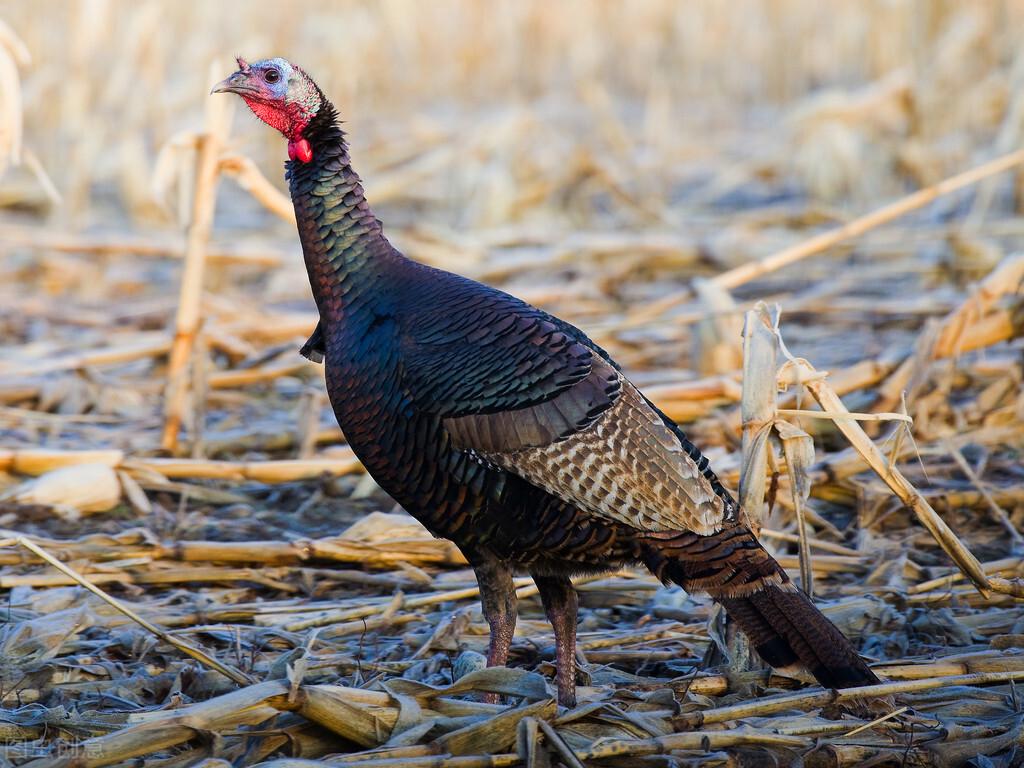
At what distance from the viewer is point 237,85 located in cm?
418

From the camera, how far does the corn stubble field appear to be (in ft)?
11.9

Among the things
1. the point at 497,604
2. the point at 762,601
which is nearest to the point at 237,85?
the point at 497,604

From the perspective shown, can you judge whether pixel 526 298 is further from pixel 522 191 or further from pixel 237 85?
pixel 237 85

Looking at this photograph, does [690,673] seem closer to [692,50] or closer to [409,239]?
[409,239]

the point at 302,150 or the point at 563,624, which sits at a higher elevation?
the point at 302,150

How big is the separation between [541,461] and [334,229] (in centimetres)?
103

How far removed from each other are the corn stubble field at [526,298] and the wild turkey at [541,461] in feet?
0.93

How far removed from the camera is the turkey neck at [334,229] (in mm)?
4023

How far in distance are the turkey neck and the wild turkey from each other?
0.11 meters

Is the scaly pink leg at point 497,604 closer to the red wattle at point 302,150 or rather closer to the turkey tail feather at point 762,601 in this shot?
the turkey tail feather at point 762,601

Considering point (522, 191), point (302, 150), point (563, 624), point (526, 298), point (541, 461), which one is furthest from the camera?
point (522, 191)

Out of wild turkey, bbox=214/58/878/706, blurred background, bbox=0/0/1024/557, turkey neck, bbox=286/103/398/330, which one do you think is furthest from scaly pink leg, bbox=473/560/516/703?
blurred background, bbox=0/0/1024/557

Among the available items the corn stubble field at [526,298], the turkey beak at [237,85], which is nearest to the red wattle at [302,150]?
the turkey beak at [237,85]

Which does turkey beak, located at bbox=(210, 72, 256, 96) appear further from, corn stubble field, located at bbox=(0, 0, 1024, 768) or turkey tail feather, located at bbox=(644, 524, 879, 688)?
turkey tail feather, located at bbox=(644, 524, 879, 688)
